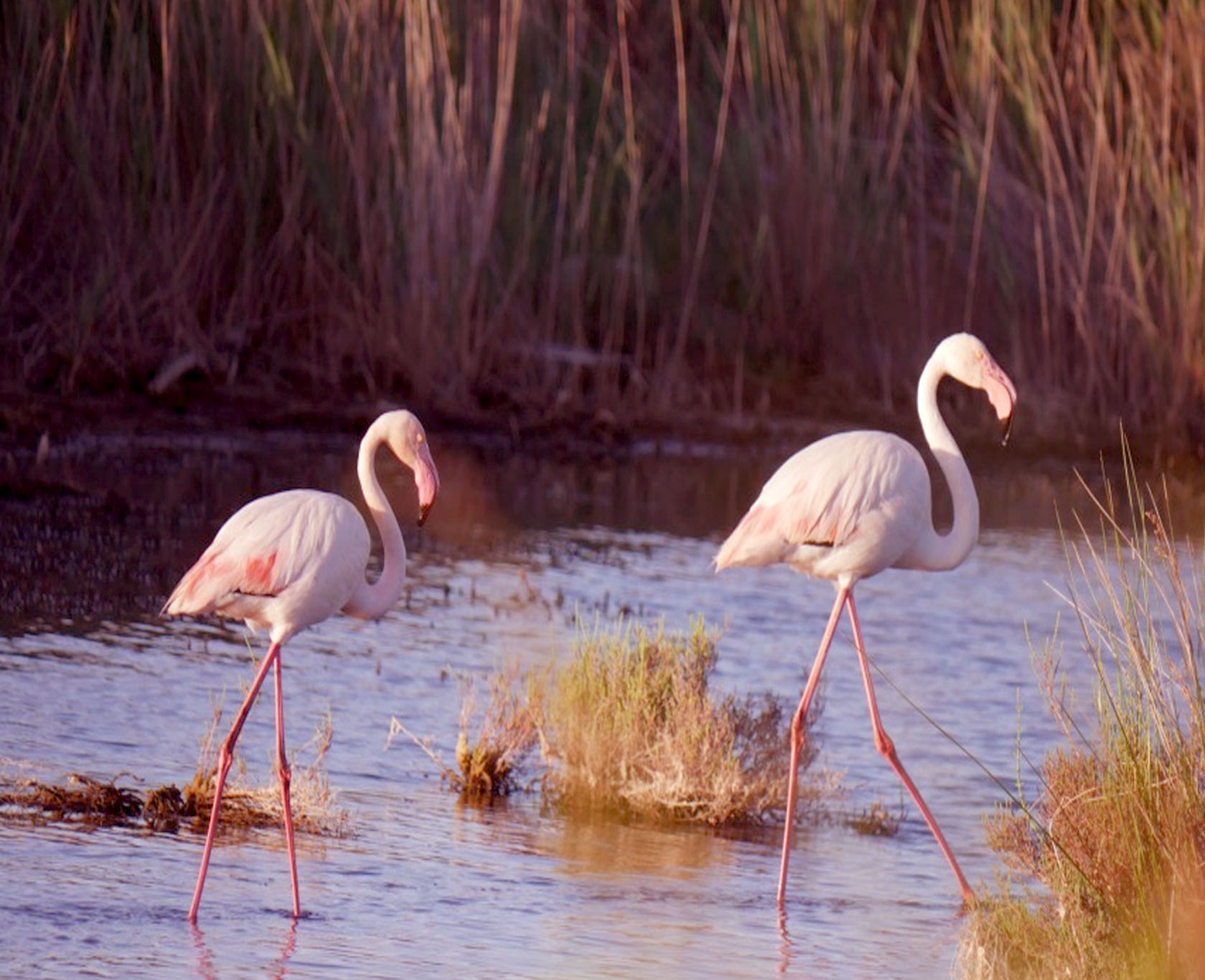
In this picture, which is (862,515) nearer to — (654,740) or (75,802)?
(654,740)

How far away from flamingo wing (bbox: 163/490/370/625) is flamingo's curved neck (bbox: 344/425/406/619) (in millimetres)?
159

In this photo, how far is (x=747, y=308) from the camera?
47.6 feet

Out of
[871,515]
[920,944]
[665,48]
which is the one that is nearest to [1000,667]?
[871,515]

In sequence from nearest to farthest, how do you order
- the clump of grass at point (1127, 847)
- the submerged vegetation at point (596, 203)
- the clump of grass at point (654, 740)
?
the clump of grass at point (1127, 847) → the clump of grass at point (654, 740) → the submerged vegetation at point (596, 203)

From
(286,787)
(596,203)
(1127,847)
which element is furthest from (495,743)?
(596,203)

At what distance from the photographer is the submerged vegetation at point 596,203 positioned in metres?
12.6

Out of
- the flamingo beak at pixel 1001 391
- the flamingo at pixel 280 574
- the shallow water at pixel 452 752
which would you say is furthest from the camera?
the flamingo beak at pixel 1001 391

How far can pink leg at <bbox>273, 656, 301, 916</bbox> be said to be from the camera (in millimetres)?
5539

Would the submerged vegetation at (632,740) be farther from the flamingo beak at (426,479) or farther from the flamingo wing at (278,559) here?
the flamingo wing at (278,559)

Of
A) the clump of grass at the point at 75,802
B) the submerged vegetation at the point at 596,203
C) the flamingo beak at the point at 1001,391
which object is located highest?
the submerged vegetation at the point at 596,203

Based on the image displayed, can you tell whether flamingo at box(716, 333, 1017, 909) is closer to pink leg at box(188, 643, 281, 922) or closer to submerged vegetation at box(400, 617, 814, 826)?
submerged vegetation at box(400, 617, 814, 826)

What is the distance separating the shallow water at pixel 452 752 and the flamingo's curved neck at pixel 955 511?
0.83 meters

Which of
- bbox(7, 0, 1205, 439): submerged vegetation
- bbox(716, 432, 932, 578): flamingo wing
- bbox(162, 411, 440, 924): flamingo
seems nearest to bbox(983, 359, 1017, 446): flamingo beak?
bbox(716, 432, 932, 578): flamingo wing

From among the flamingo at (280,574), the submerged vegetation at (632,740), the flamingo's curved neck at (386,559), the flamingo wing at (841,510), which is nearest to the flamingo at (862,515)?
the flamingo wing at (841,510)
